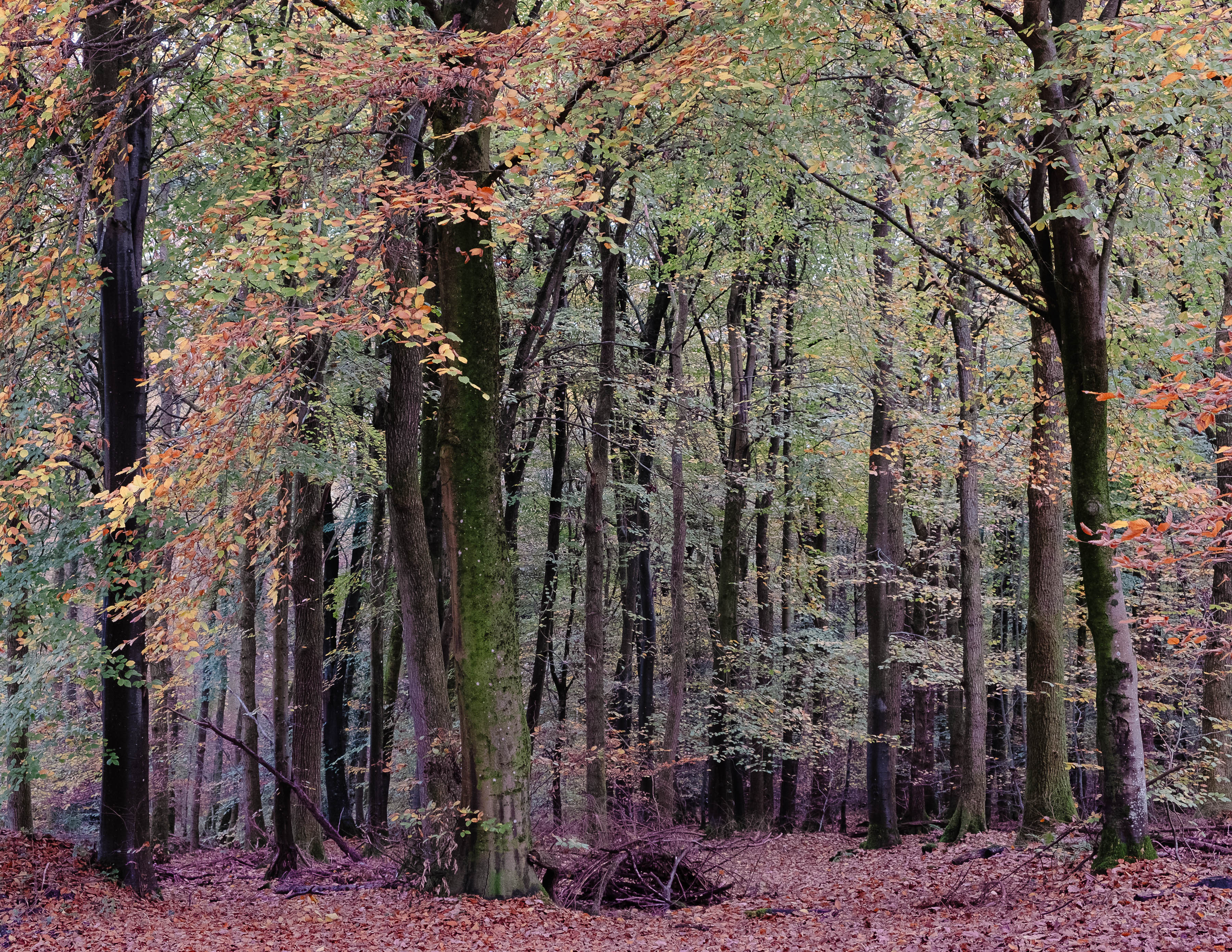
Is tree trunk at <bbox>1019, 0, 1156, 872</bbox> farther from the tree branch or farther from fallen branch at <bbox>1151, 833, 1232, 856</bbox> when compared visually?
fallen branch at <bbox>1151, 833, 1232, 856</bbox>

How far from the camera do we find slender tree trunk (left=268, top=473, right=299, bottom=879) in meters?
9.71

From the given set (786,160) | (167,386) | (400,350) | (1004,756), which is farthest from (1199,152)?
(1004,756)

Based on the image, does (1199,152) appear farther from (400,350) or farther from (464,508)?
(400,350)

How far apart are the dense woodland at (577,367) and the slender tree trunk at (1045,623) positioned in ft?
0.22

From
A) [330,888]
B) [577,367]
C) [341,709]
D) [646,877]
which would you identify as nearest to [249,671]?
[330,888]

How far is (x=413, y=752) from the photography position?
661 inches

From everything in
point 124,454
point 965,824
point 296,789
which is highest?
point 124,454

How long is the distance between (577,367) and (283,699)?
243 inches

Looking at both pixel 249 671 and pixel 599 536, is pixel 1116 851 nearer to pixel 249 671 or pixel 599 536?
pixel 599 536

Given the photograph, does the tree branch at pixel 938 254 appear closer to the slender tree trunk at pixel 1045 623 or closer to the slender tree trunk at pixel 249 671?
the slender tree trunk at pixel 1045 623

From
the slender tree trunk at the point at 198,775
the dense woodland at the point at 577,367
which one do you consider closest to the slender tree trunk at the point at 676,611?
the dense woodland at the point at 577,367

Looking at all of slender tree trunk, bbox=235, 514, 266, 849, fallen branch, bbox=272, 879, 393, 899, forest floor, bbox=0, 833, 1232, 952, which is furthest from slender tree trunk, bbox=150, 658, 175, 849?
fallen branch, bbox=272, 879, 393, 899

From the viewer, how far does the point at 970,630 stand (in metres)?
13.2

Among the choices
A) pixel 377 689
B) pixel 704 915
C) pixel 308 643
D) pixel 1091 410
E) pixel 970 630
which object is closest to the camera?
pixel 1091 410
